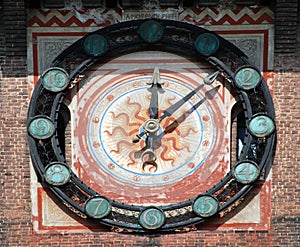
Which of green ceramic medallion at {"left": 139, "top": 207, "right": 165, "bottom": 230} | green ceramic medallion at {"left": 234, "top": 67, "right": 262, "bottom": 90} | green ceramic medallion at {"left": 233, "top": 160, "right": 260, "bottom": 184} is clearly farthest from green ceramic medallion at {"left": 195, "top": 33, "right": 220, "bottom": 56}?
green ceramic medallion at {"left": 139, "top": 207, "right": 165, "bottom": 230}

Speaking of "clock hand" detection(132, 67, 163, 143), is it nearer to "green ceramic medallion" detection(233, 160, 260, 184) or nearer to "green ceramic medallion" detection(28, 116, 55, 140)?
"green ceramic medallion" detection(28, 116, 55, 140)

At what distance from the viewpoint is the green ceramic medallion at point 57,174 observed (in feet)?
43.9

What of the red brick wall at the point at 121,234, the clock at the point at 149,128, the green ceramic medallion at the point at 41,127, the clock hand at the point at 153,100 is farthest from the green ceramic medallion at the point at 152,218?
the green ceramic medallion at the point at 41,127

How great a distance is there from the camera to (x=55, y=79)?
1343cm

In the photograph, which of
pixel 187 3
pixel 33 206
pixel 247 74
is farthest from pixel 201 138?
pixel 33 206

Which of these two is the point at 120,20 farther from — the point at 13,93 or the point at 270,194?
the point at 270,194

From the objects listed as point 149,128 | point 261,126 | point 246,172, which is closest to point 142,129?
point 149,128

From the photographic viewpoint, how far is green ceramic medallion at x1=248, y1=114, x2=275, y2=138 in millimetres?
13367

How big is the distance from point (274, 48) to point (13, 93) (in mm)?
5102

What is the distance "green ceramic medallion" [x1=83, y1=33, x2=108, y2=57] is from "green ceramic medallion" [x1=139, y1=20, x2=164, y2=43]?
728mm

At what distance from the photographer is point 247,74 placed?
1337 centimetres

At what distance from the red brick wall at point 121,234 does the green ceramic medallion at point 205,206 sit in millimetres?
525

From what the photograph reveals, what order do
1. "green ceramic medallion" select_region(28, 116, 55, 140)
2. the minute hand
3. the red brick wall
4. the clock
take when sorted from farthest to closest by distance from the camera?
the minute hand < the red brick wall < the clock < "green ceramic medallion" select_region(28, 116, 55, 140)

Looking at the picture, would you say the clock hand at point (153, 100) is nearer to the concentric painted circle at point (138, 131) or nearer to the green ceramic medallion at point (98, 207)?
the concentric painted circle at point (138, 131)
